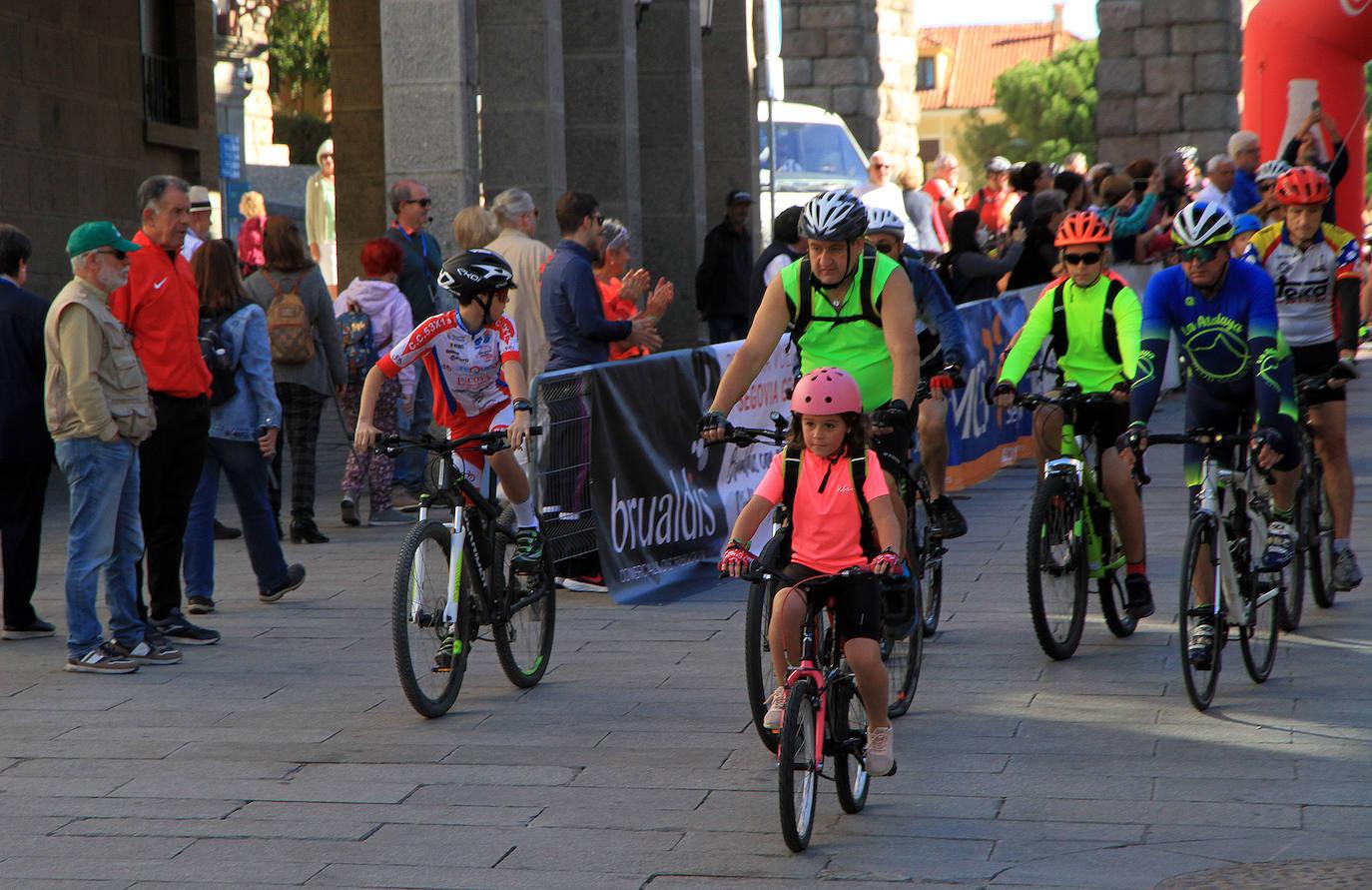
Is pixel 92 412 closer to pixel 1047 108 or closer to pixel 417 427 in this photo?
pixel 417 427

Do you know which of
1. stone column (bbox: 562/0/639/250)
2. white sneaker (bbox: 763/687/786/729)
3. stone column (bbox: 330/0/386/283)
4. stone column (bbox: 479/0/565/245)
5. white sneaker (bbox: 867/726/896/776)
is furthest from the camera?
stone column (bbox: 330/0/386/283)

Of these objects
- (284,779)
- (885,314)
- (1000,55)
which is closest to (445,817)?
(284,779)

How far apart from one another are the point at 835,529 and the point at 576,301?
518cm

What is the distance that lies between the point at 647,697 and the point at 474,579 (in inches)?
32.5

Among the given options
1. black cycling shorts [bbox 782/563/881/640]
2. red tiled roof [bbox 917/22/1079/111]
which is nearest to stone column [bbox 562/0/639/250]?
black cycling shorts [bbox 782/563/881/640]

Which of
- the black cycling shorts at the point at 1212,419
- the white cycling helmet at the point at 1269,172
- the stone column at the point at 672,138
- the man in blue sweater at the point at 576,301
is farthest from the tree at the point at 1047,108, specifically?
the black cycling shorts at the point at 1212,419

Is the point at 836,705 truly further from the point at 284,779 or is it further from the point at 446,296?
the point at 446,296

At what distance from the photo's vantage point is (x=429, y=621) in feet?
24.4

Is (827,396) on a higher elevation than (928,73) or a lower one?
lower

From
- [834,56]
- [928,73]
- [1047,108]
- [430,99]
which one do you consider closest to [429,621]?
[430,99]

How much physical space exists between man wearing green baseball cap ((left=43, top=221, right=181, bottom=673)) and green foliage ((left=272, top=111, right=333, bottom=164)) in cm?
4390

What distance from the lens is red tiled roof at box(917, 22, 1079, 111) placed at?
139750 mm

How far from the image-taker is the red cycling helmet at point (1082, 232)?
866 cm

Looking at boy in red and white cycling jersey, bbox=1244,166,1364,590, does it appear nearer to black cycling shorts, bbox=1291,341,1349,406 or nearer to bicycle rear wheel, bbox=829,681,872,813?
black cycling shorts, bbox=1291,341,1349,406
